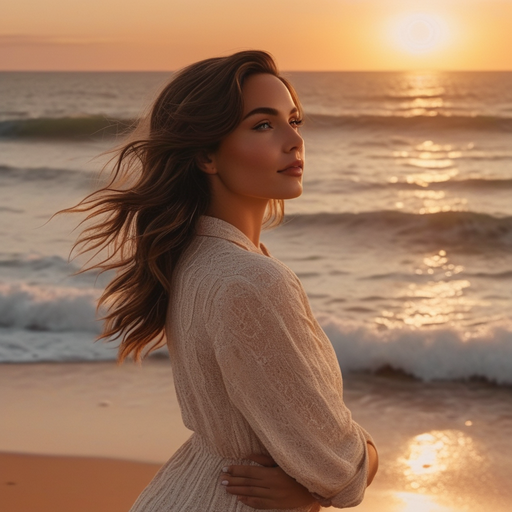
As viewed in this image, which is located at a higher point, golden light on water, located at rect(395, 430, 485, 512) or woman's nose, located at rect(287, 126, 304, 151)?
woman's nose, located at rect(287, 126, 304, 151)

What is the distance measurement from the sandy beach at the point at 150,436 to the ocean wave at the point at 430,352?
0.19 metres

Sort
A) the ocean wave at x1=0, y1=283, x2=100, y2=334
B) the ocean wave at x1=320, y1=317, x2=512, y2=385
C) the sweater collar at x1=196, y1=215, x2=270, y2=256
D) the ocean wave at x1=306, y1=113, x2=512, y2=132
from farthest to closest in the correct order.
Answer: the ocean wave at x1=306, y1=113, x2=512, y2=132 < the ocean wave at x1=0, y1=283, x2=100, y2=334 < the ocean wave at x1=320, y1=317, x2=512, y2=385 < the sweater collar at x1=196, y1=215, x2=270, y2=256

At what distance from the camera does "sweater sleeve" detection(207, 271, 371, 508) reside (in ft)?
5.15

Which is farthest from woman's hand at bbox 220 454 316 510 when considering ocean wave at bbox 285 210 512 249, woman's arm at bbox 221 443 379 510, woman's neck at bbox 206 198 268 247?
ocean wave at bbox 285 210 512 249

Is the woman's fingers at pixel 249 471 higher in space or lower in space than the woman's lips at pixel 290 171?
lower

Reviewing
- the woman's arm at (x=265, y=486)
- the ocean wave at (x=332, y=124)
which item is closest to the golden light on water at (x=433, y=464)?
the woman's arm at (x=265, y=486)

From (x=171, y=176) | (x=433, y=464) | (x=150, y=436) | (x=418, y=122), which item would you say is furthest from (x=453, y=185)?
(x=171, y=176)

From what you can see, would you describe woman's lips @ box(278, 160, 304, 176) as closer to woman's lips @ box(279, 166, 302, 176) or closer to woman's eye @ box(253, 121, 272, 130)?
woman's lips @ box(279, 166, 302, 176)

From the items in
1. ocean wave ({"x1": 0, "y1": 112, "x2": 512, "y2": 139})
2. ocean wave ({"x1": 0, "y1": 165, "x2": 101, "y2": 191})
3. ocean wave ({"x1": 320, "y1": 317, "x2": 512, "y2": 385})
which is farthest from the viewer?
ocean wave ({"x1": 0, "y1": 112, "x2": 512, "y2": 139})

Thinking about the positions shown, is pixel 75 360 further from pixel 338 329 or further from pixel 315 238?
pixel 315 238

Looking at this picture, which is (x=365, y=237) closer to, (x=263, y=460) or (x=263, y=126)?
(x=263, y=126)

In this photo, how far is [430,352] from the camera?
6.64 metres

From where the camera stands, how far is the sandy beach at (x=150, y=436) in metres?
4.08

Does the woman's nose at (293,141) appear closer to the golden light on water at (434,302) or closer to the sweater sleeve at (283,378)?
the sweater sleeve at (283,378)
